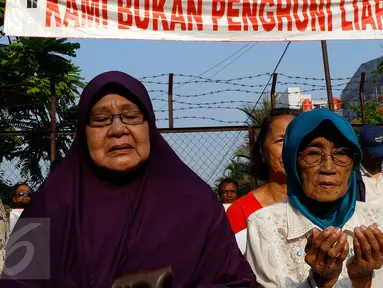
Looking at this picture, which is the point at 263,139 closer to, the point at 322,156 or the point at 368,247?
the point at 322,156

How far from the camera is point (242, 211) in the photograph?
11.7ft

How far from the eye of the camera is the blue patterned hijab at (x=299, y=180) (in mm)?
2514

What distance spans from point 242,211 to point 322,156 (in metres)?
1.10

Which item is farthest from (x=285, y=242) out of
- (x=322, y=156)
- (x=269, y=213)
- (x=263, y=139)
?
(x=263, y=139)

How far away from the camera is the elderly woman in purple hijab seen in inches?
102

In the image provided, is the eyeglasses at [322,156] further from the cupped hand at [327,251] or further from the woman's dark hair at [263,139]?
the woman's dark hair at [263,139]

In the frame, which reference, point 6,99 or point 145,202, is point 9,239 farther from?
point 6,99

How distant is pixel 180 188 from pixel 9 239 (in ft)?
2.63

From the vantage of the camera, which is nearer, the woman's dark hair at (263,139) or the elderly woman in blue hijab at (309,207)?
the elderly woman in blue hijab at (309,207)

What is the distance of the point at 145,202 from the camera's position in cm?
275

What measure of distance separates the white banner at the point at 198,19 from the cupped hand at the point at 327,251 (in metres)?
3.80

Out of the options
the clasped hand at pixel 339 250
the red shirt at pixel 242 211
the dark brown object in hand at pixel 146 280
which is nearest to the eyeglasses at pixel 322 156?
the clasped hand at pixel 339 250

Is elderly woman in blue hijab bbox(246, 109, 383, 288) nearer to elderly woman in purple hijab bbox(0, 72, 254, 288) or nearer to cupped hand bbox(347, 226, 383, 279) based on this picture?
elderly woman in purple hijab bbox(0, 72, 254, 288)

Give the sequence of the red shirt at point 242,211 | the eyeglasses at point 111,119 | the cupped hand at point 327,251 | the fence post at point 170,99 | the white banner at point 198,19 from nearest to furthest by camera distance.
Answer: the cupped hand at point 327,251 < the eyeglasses at point 111,119 < the red shirt at point 242,211 < the white banner at point 198,19 < the fence post at point 170,99
